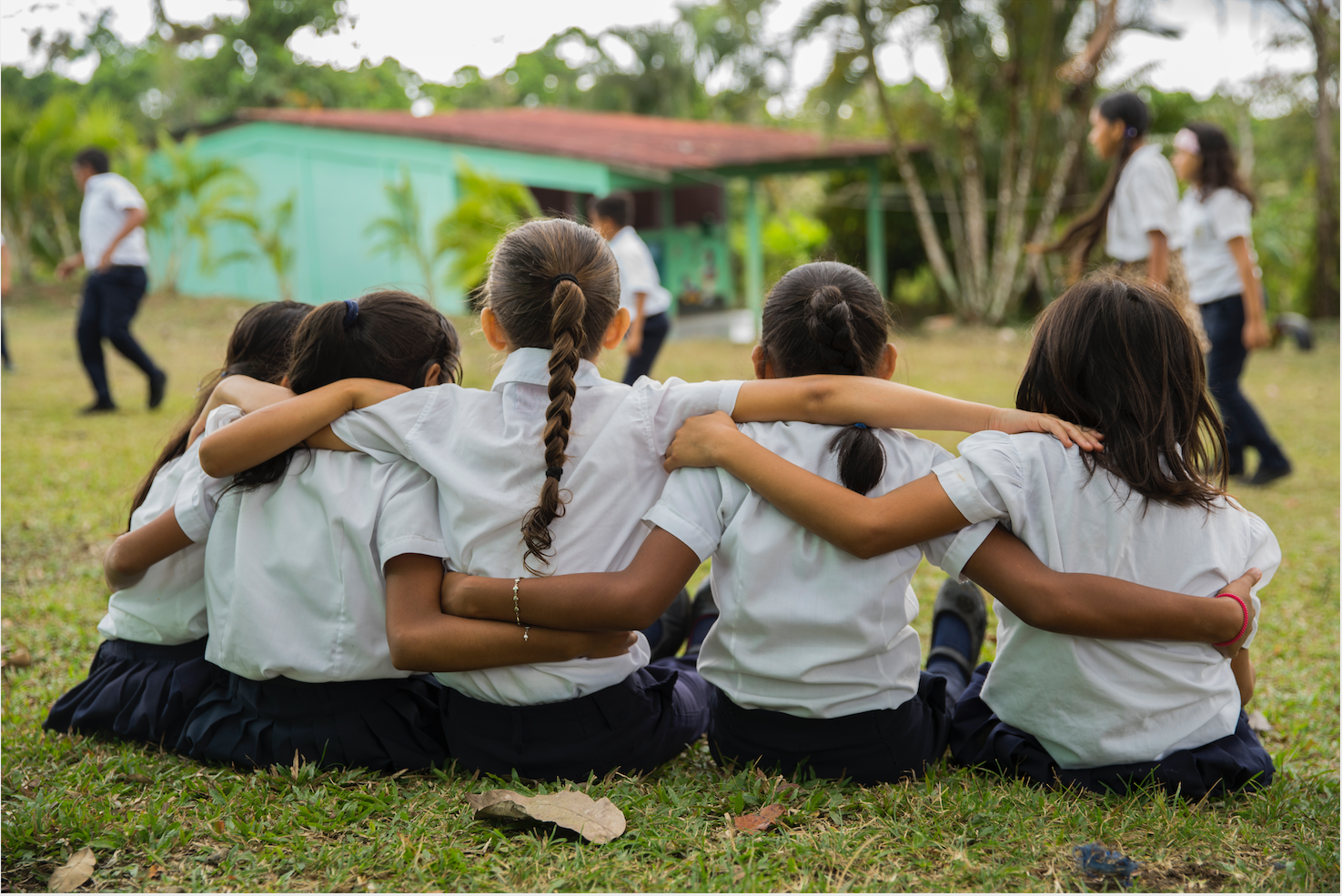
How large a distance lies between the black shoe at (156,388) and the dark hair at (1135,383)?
245 inches

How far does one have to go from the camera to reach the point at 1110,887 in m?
1.70

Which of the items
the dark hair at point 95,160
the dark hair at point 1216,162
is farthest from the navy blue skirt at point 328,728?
the dark hair at point 95,160

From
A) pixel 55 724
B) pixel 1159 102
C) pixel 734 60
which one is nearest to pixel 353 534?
pixel 55 724

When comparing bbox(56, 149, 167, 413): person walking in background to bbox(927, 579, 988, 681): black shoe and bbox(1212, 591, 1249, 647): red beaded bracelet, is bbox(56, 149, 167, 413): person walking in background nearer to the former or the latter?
bbox(927, 579, 988, 681): black shoe

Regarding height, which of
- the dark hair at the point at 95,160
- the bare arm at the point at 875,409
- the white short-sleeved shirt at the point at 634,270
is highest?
the dark hair at the point at 95,160

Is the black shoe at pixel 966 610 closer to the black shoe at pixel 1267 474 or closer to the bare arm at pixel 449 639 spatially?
the bare arm at pixel 449 639

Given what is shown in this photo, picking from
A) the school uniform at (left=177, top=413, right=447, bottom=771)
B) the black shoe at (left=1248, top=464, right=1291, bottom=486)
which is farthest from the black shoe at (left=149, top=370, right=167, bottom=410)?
the black shoe at (left=1248, top=464, right=1291, bottom=486)

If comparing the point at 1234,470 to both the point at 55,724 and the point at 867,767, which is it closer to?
the point at 867,767

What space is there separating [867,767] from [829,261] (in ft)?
3.30

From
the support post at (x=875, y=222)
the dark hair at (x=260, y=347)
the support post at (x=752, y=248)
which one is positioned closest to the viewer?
the dark hair at (x=260, y=347)

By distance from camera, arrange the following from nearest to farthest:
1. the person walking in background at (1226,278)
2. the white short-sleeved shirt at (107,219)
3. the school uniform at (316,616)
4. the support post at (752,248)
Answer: the school uniform at (316,616) < the person walking in background at (1226,278) < the white short-sleeved shirt at (107,219) < the support post at (752,248)

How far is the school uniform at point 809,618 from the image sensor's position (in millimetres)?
1956

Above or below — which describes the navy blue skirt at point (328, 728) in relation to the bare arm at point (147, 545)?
below

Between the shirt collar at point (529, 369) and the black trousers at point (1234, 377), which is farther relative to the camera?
the black trousers at point (1234, 377)
